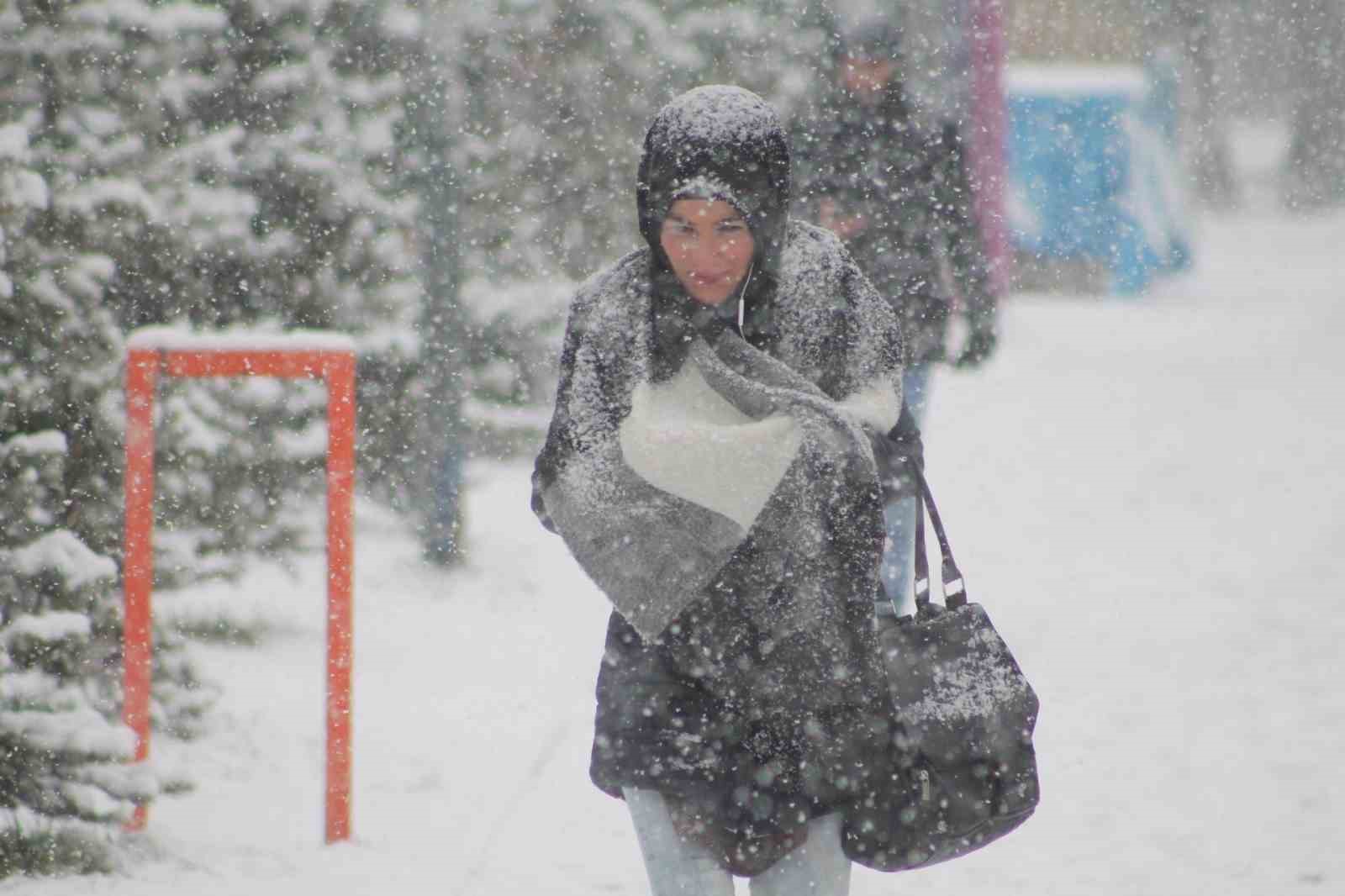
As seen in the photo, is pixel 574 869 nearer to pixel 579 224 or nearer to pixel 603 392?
pixel 603 392

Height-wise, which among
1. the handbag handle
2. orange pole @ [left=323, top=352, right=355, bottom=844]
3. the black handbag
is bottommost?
orange pole @ [left=323, top=352, right=355, bottom=844]

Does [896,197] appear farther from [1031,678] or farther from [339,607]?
[339,607]

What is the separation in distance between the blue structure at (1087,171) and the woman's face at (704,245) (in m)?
20.0

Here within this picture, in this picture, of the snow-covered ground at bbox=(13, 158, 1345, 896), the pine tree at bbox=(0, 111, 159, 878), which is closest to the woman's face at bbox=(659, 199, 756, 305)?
the pine tree at bbox=(0, 111, 159, 878)

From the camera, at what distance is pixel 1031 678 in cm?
709

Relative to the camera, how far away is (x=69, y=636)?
457 cm

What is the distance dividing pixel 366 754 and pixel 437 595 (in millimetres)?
2331

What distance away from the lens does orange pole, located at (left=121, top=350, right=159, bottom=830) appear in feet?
14.9

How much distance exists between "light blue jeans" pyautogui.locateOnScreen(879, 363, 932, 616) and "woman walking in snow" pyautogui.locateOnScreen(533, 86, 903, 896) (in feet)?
7.76

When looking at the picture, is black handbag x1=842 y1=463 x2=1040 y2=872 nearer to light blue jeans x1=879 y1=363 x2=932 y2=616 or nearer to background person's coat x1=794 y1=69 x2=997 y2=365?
light blue jeans x1=879 y1=363 x2=932 y2=616

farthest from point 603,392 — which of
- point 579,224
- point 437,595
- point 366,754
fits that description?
point 579,224

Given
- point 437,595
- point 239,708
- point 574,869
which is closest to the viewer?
point 574,869

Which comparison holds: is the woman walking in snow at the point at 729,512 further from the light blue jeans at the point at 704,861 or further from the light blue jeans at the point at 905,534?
the light blue jeans at the point at 905,534

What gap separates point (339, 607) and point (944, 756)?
252 cm
